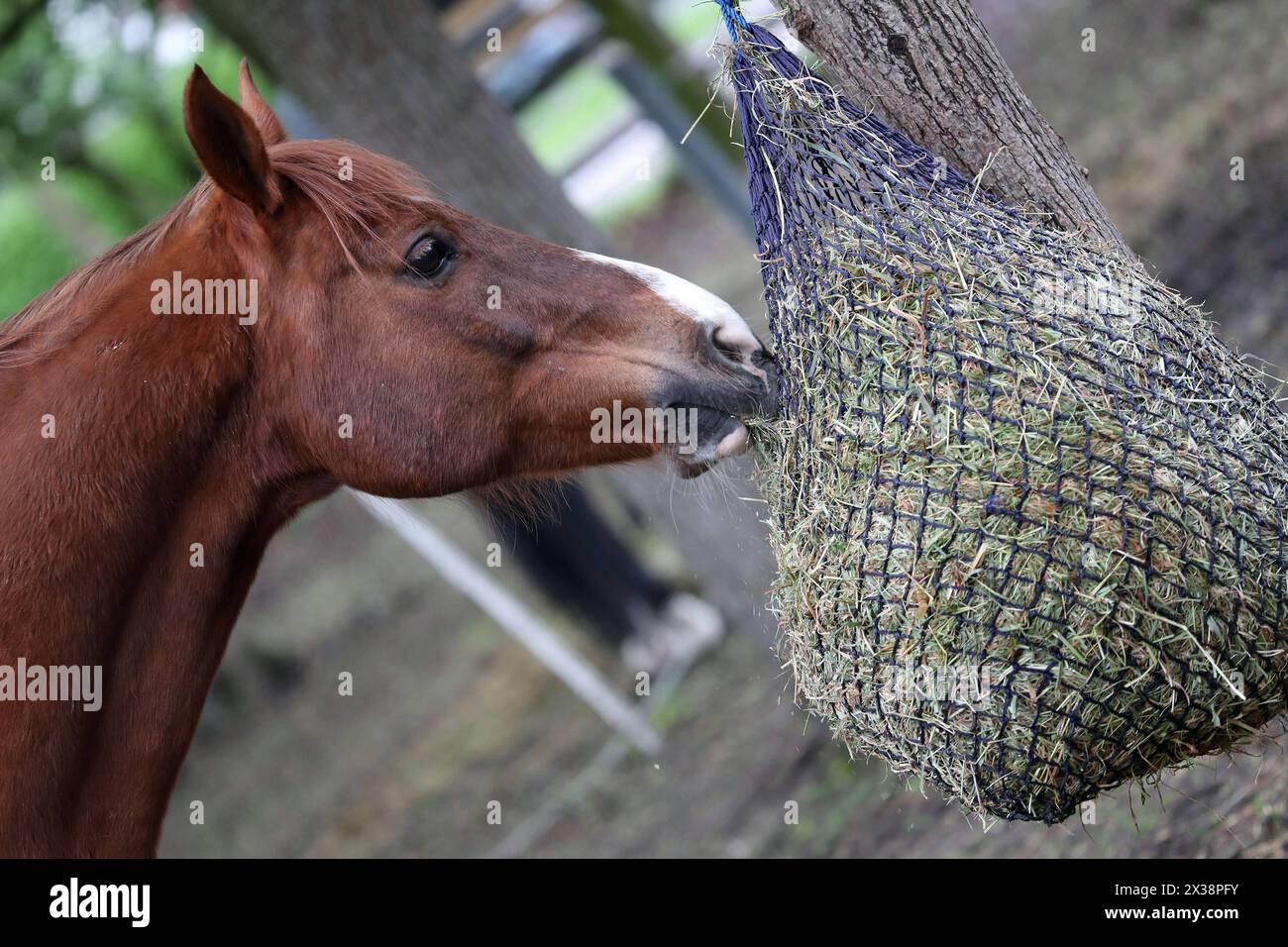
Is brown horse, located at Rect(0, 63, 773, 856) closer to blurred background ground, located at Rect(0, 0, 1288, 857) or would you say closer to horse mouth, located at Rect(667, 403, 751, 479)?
horse mouth, located at Rect(667, 403, 751, 479)

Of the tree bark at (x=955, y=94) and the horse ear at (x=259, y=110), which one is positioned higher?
the horse ear at (x=259, y=110)

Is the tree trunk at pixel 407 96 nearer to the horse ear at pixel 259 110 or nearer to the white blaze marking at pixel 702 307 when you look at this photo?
the horse ear at pixel 259 110

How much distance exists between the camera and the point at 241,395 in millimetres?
3141

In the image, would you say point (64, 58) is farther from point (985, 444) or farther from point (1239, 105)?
point (1239, 105)

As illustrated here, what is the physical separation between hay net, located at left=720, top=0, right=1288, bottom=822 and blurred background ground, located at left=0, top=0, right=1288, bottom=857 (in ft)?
2.24

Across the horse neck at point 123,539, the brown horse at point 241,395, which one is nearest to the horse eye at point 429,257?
the brown horse at point 241,395

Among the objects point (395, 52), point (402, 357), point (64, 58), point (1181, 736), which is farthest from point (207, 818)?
point (1181, 736)

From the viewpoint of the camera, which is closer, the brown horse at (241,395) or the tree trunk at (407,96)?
the brown horse at (241,395)

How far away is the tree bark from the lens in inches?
119

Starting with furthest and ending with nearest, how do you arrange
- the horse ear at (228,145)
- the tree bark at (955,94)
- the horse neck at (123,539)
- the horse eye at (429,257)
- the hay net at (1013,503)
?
the horse eye at (429,257) < the tree bark at (955,94) < the horse neck at (123,539) < the horse ear at (228,145) < the hay net at (1013,503)

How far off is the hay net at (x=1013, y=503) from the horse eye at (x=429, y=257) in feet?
3.13

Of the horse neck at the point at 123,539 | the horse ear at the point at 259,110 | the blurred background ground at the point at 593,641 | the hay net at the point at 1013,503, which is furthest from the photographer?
the blurred background ground at the point at 593,641

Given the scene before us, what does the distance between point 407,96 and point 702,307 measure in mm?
3128

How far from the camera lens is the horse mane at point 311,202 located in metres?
3.08
